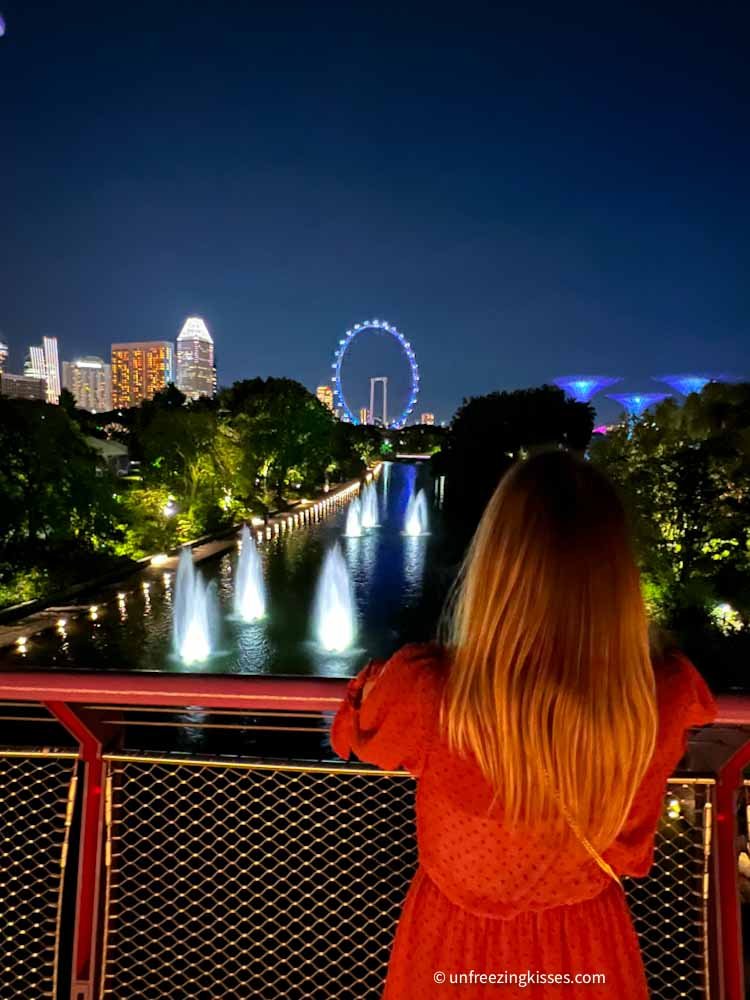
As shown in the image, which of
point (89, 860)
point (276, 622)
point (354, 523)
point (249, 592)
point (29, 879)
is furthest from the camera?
point (354, 523)

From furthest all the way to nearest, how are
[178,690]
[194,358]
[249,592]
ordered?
[194,358] < [249,592] < [178,690]

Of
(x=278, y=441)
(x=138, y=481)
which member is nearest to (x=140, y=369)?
(x=278, y=441)

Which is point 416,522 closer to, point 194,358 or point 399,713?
point 399,713

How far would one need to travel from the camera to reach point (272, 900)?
514 cm

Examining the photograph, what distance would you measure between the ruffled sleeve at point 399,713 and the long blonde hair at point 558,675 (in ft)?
0.15

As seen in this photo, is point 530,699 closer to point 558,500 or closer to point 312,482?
point 558,500

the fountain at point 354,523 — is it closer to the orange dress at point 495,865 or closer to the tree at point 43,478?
the tree at point 43,478

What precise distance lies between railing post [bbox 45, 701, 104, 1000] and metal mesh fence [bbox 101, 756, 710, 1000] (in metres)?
1.21

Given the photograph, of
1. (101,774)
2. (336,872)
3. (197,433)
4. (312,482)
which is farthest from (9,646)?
(312,482)

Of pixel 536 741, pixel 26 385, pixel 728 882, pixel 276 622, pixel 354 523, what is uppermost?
pixel 26 385

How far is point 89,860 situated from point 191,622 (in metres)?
11.6

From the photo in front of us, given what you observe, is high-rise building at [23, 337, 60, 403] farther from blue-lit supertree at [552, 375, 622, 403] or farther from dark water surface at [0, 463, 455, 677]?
dark water surface at [0, 463, 455, 677]

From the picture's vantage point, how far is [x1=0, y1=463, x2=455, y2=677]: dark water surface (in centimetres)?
1130

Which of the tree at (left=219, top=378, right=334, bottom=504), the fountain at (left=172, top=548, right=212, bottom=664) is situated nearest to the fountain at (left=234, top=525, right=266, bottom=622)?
the fountain at (left=172, top=548, right=212, bottom=664)
